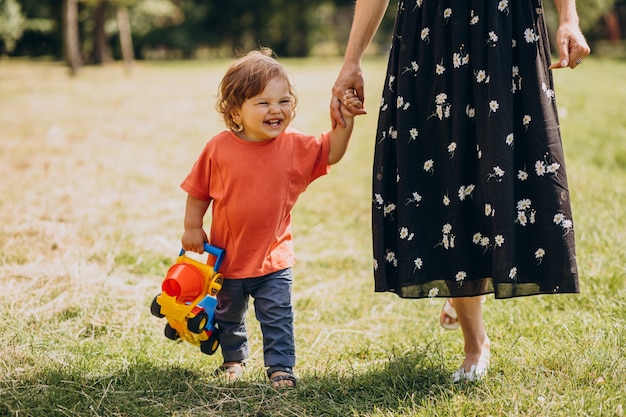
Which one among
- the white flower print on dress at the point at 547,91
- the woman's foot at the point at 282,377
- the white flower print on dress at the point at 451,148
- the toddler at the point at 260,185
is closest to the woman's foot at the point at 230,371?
the toddler at the point at 260,185

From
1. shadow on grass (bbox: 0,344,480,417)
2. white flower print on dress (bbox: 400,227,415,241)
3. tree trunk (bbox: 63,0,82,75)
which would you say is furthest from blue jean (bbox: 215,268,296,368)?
tree trunk (bbox: 63,0,82,75)

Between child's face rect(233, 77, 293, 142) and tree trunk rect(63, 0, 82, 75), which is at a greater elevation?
tree trunk rect(63, 0, 82, 75)

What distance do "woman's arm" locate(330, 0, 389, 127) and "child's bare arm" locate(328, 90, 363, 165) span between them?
17 mm

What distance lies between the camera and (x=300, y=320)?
3.36 metres

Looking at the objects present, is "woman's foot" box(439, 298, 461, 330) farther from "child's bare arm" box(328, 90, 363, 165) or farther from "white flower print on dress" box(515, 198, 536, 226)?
"child's bare arm" box(328, 90, 363, 165)

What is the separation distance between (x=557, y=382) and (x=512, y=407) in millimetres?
226

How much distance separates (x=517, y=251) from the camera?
2400 mm

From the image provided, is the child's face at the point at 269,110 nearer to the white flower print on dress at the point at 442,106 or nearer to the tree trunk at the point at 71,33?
the white flower print on dress at the point at 442,106

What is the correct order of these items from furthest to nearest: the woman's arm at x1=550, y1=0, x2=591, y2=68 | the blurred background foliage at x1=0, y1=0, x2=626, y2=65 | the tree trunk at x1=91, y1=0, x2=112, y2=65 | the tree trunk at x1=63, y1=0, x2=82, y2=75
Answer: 1. the blurred background foliage at x1=0, y1=0, x2=626, y2=65
2. the tree trunk at x1=91, y1=0, x2=112, y2=65
3. the tree trunk at x1=63, y1=0, x2=82, y2=75
4. the woman's arm at x1=550, y1=0, x2=591, y2=68

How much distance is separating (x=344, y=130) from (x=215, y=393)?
974 mm

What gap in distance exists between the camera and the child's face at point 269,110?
2.53m

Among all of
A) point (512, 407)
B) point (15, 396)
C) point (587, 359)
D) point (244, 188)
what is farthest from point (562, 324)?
point (15, 396)

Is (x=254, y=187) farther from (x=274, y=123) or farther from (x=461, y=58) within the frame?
(x=461, y=58)

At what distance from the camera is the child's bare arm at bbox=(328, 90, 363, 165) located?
8.25ft
